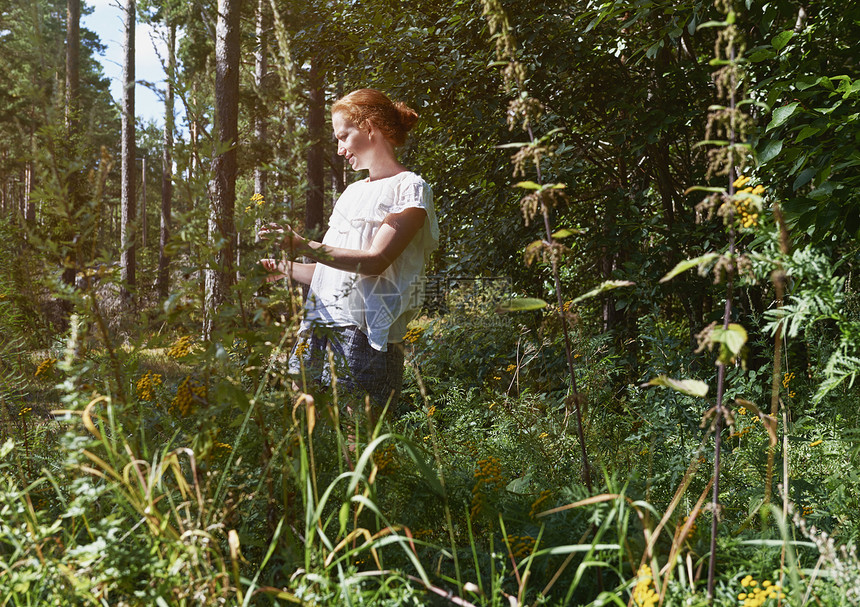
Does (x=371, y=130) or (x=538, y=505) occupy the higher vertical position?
(x=371, y=130)

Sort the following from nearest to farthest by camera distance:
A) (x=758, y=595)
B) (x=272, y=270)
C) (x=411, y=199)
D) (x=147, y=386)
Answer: (x=758, y=595) → (x=272, y=270) → (x=411, y=199) → (x=147, y=386)

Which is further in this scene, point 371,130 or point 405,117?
point 405,117

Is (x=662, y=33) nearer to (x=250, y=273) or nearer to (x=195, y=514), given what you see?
(x=250, y=273)

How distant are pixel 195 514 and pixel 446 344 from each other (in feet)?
11.6

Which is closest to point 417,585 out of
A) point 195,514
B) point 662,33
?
point 195,514

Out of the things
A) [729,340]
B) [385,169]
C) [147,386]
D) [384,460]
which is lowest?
[384,460]

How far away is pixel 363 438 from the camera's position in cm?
210

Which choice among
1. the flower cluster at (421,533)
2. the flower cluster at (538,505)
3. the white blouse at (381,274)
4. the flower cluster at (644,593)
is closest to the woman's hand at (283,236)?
the white blouse at (381,274)

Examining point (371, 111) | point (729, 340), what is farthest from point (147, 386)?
point (729, 340)

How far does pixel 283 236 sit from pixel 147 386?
1190 millimetres

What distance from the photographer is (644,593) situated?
1241 mm

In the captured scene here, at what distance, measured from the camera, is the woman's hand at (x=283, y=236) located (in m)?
1.53

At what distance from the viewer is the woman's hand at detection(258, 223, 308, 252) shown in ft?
5.01

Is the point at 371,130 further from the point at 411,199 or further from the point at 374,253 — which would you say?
the point at 374,253
